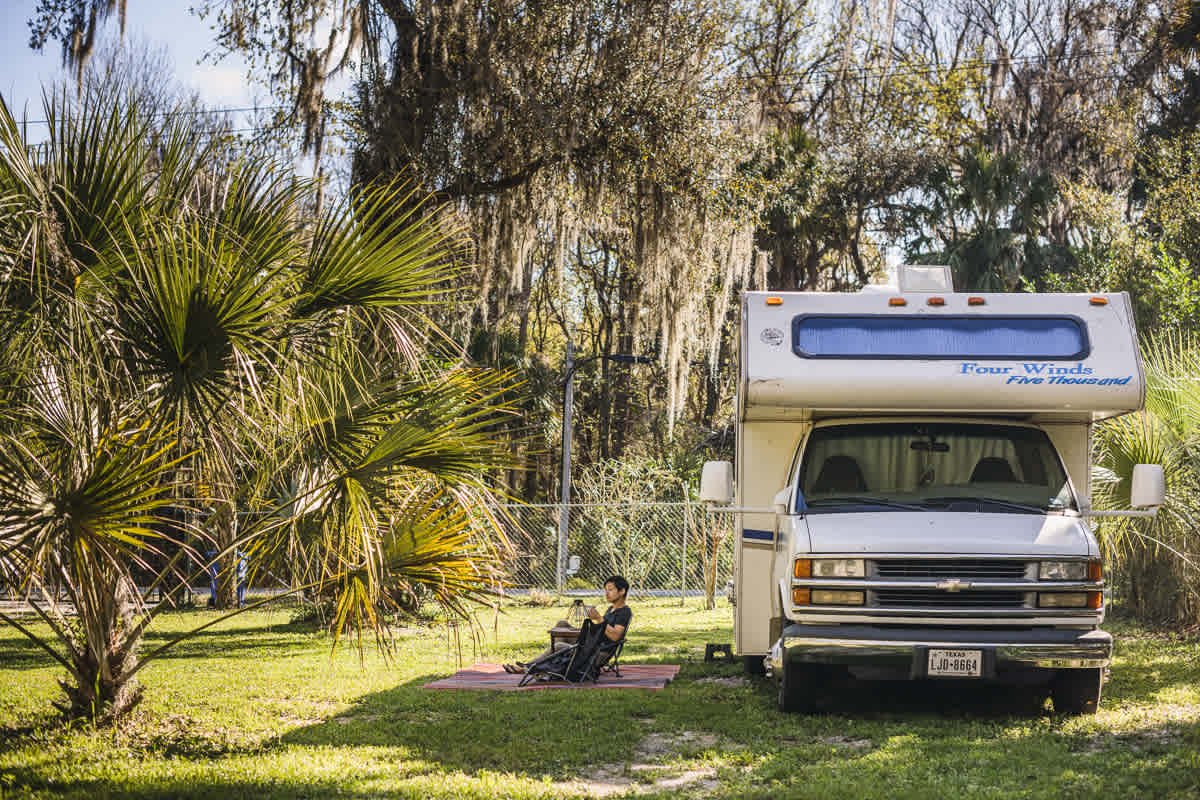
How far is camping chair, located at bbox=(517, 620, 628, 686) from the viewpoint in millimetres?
10445

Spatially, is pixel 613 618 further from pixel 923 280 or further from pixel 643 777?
pixel 923 280

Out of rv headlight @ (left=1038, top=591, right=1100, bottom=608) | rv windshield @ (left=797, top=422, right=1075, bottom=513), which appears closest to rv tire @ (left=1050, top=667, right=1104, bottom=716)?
rv headlight @ (left=1038, top=591, right=1100, bottom=608)

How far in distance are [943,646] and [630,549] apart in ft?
47.5

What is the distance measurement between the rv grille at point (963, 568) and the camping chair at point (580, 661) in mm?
3639

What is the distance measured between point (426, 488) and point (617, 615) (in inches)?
120

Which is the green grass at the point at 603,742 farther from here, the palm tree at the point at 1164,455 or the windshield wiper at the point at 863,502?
the windshield wiper at the point at 863,502

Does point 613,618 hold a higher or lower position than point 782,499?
Result: lower

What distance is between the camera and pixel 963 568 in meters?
7.52

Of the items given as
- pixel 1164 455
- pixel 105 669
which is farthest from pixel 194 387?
pixel 1164 455

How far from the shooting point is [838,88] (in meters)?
30.6

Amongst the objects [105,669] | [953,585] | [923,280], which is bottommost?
[105,669]

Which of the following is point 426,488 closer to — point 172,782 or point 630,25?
point 172,782

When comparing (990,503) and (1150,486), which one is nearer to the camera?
(1150,486)

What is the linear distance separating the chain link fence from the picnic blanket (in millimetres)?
9182
